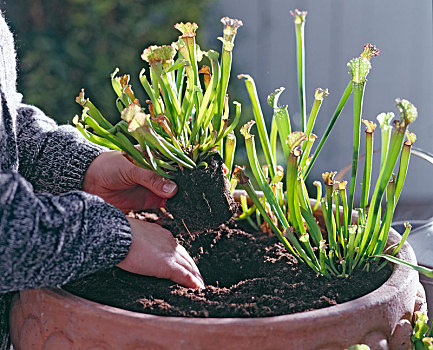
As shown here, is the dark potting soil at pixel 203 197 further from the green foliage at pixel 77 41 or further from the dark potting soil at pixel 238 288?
the green foliage at pixel 77 41

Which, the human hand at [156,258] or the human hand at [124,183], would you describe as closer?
the human hand at [156,258]

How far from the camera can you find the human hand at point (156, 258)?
2.25ft

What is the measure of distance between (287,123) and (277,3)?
2.30m

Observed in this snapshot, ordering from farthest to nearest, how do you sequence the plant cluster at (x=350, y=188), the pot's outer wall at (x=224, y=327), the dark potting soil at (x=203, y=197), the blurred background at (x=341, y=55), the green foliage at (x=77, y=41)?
1. the blurred background at (x=341, y=55)
2. the green foliage at (x=77, y=41)
3. the dark potting soil at (x=203, y=197)
4. the plant cluster at (x=350, y=188)
5. the pot's outer wall at (x=224, y=327)

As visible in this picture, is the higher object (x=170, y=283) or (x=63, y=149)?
(x=63, y=149)

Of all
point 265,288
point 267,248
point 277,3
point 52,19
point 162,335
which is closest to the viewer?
point 162,335

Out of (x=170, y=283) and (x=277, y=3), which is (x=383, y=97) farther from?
(x=170, y=283)

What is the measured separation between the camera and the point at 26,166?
2.96 ft

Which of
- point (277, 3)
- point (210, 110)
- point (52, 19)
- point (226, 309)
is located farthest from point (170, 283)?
point (277, 3)

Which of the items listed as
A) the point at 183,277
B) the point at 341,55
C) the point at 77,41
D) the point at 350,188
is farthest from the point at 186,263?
the point at 341,55

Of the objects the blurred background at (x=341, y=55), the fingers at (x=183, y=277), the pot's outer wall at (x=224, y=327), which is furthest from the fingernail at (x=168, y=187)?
the blurred background at (x=341, y=55)

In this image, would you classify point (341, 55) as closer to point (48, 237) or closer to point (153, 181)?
point (153, 181)

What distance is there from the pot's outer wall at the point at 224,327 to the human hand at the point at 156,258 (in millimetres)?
96

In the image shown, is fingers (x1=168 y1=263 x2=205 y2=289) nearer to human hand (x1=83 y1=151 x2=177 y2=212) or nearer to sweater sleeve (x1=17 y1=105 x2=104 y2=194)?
human hand (x1=83 y1=151 x2=177 y2=212)
